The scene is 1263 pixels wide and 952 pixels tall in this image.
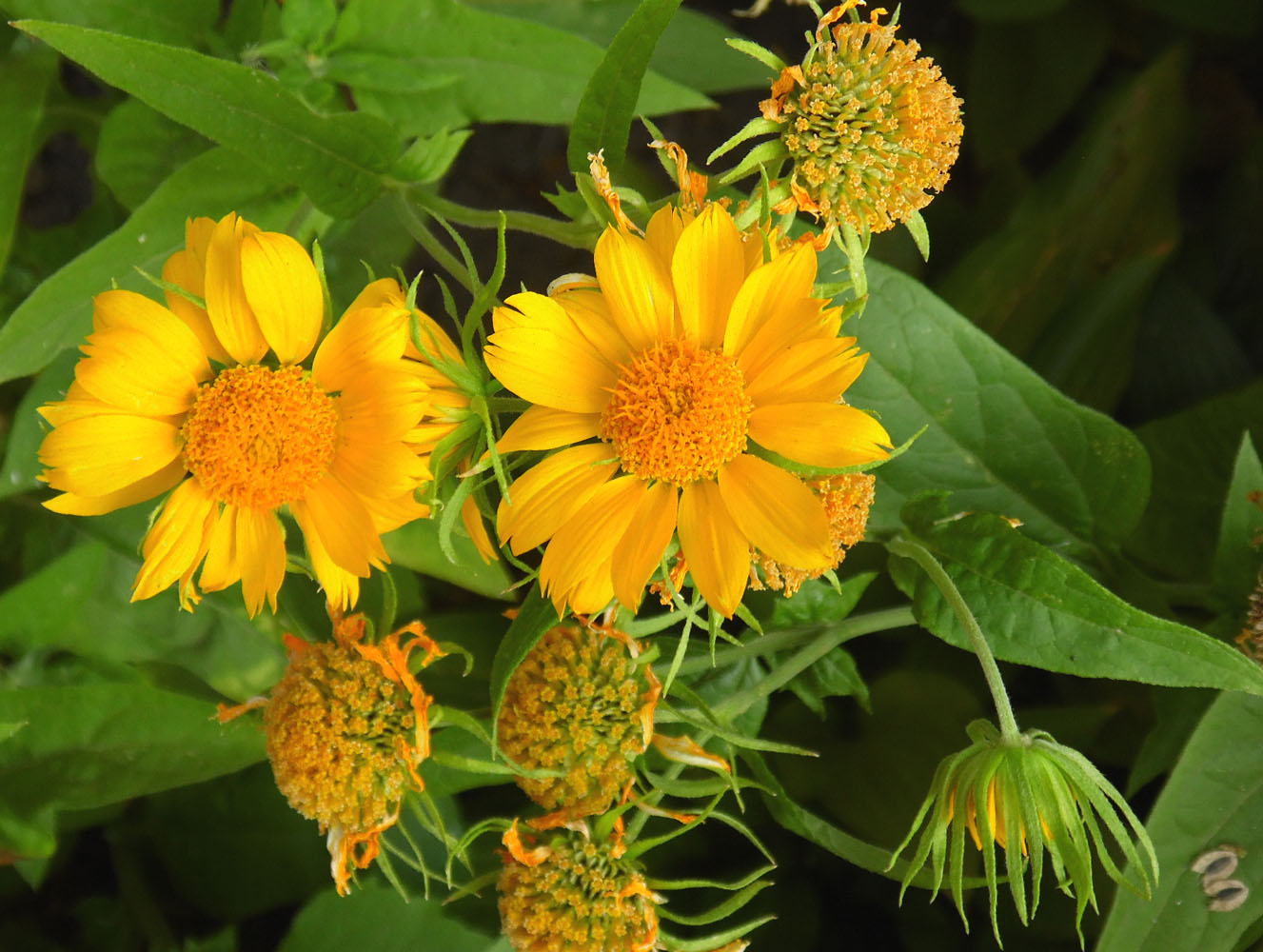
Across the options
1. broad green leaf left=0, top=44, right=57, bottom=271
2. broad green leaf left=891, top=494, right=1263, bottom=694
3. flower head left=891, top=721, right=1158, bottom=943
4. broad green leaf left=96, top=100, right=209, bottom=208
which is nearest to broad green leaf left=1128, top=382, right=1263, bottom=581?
broad green leaf left=891, top=494, right=1263, bottom=694

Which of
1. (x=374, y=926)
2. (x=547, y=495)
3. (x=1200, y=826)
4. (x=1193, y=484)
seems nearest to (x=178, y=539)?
(x=547, y=495)

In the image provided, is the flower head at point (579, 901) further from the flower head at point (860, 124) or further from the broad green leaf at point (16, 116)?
the broad green leaf at point (16, 116)

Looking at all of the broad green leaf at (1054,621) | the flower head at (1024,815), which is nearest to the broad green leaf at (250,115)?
the broad green leaf at (1054,621)

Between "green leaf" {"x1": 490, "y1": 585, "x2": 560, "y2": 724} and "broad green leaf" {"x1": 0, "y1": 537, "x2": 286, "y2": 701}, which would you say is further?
"broad green leaf" {"x1": 0, "y1": 537, "x2": 286, "y2": 701}

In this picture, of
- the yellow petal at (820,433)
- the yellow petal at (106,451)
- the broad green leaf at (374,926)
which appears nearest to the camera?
the yellow petal at (820,433)

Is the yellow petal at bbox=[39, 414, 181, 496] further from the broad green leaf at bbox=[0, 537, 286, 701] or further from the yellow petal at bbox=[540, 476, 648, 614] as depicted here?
the broad green leaf at bbox=[0, 537, 286, 701]

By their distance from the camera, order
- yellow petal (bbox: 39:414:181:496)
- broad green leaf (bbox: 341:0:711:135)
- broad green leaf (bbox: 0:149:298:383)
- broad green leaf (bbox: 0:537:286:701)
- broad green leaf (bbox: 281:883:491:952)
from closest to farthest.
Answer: yellow petal (bbox: 39:414:181:496) → broad green leaf (bbox: 0:149:298:383) → broad green leaf (bbox: 341:0:711:135) → broad green leaf (bbox: 0:537:286:701) → broad green leaf (bbox: 281:883:491:952)
